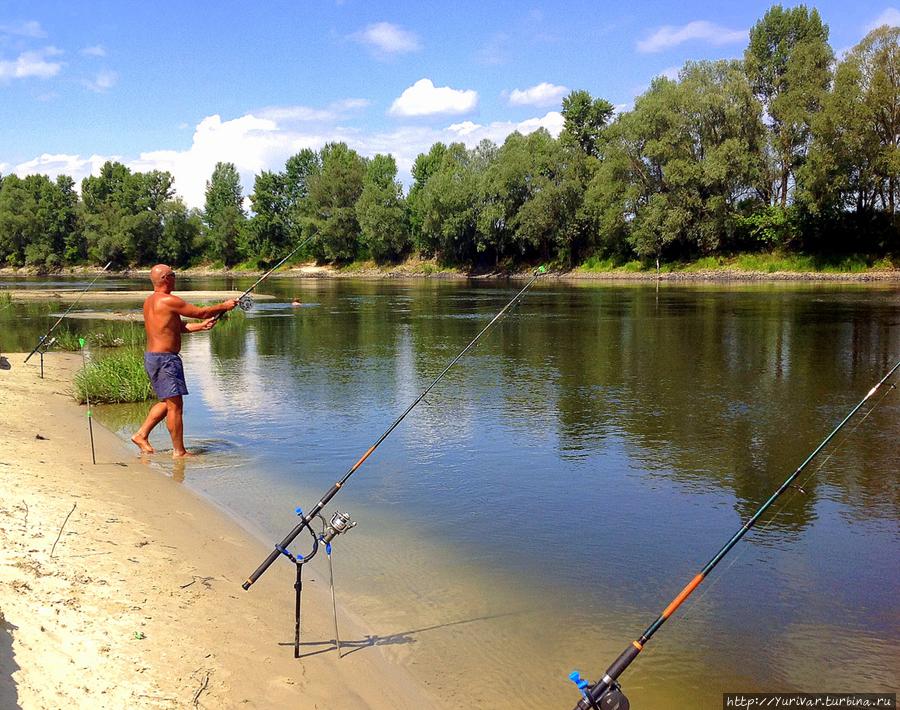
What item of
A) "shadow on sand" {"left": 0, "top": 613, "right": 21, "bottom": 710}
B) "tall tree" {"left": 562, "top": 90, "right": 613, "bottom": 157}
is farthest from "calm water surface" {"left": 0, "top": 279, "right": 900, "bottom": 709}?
"tall tree" {"left": 562, "top": 90, "right": 613, "bottom": 157}

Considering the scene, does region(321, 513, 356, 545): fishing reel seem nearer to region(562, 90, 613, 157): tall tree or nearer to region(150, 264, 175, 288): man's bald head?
region(150, 264, 175, 288): man's bald head

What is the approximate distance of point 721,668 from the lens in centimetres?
522

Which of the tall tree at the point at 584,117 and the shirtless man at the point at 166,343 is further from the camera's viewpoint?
the tall tree at the point at 584,117

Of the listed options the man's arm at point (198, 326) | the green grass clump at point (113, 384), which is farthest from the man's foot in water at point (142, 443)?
the green grass clump at point (113, 384)

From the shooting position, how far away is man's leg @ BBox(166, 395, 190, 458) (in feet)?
32.6

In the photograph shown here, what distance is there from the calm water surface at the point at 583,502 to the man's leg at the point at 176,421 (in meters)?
0.28

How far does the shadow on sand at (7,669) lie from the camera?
3338mm

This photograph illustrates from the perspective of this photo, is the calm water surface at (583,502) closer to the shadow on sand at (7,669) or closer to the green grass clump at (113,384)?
the green grass clump at (113,384)

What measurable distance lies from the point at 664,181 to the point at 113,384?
188ft

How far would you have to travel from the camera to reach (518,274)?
261ft

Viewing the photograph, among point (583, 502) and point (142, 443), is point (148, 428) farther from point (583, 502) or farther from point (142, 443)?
point (583, 502)

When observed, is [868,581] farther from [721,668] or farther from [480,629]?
[480,629]

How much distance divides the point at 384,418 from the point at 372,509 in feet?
15.0

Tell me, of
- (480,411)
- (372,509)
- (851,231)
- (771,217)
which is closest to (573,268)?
(771,217)
